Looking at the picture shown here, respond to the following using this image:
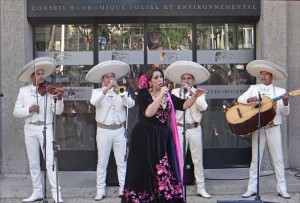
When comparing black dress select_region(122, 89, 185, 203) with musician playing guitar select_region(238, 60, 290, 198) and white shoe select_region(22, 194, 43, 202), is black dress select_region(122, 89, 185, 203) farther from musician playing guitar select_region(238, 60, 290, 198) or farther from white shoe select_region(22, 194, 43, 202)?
white shoe select_region(22, 194, 43, 202)

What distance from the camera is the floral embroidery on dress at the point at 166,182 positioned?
5988mm

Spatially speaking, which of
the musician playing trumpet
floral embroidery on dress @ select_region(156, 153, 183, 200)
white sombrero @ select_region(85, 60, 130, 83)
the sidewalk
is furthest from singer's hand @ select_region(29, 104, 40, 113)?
floral embroidery on dress @ select_region(156, 153, 183, 200)

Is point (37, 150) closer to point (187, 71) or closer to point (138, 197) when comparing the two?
point (138, 197)

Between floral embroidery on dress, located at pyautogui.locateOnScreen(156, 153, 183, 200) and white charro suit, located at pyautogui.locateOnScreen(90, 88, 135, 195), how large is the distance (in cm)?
180

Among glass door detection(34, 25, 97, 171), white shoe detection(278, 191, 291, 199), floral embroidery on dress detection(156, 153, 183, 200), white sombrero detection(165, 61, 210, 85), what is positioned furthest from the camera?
glass door detection(34, 25, 97, 171)

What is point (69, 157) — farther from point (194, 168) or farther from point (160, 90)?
point (160, 90)

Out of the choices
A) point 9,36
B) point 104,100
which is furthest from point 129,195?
point 9,36

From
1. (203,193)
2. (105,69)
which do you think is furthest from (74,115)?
(203,193)

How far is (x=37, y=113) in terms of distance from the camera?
7449 millimetres

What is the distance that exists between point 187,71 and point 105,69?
120cm

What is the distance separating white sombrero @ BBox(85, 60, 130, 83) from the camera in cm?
756

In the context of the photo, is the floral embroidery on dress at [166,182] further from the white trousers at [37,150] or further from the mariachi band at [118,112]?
the white trousers at [37,150]

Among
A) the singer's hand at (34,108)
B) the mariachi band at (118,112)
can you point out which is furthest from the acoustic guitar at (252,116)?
the singer's hand at (34,108)

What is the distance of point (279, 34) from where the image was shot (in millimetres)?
8992
